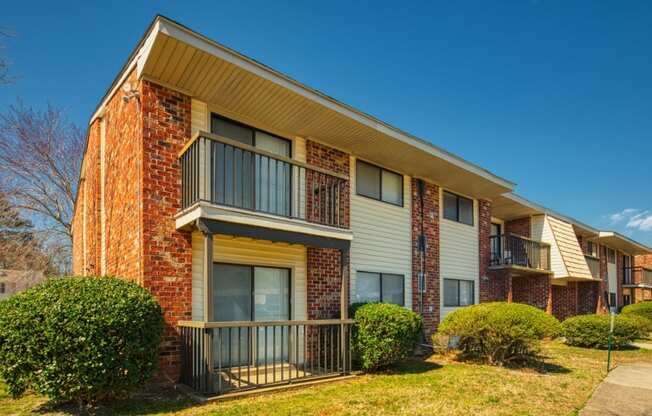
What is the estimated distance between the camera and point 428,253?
14117 mm

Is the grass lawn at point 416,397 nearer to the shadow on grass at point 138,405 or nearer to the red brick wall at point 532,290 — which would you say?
the shadow on grass at point 138,405

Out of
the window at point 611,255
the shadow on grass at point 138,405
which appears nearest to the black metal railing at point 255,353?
the shadow on grass at point 138,405

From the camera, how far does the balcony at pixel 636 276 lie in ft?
106

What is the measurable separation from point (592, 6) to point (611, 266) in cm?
2358

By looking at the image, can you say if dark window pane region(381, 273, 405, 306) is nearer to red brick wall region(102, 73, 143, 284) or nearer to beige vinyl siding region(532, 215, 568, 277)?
red brick wall region(102, 73, 143, 284)

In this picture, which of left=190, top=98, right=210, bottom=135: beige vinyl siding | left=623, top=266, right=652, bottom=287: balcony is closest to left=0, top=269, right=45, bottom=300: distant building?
left=190, top=98, right=210, bottom=135: beige vinyl siding

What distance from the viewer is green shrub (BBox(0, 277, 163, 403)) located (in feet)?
18.6

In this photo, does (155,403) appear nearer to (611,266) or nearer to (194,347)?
(194,347)

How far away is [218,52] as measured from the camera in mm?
Answer: 7691

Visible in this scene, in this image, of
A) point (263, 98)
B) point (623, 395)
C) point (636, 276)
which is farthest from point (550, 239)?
point (636, 276)

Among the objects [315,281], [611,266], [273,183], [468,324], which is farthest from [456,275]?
[611,266]

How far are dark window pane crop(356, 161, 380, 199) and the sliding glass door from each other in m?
3.51

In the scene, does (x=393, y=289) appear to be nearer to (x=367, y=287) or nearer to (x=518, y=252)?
(x=367, y=287)

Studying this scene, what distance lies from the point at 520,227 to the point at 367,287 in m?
12.0
